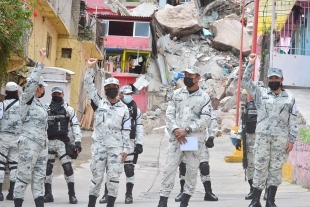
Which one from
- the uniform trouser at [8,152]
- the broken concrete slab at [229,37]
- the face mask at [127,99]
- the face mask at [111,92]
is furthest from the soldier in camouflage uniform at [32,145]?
the broken concrete slab at [229,37]

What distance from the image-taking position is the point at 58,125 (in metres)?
10.5

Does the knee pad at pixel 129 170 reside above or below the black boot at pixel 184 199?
above

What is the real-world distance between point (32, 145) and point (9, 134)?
2.44 metres

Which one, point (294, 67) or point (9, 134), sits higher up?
point (294, 67)

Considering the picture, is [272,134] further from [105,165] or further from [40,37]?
[40,37]

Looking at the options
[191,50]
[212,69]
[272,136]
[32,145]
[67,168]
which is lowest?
[67,168]

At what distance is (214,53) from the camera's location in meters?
48.6

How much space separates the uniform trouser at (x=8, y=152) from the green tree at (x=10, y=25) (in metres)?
2.25

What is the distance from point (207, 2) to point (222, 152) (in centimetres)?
4013

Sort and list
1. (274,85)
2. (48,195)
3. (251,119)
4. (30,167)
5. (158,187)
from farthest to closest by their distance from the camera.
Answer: (158,187) → (251,119) → (48,195) → (274,85) → (30,167)

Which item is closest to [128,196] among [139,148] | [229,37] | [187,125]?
[139,148]

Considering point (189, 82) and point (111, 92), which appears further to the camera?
point (111, 92)

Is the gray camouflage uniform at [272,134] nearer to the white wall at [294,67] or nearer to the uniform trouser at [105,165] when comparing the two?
the uniform trouser at [105,165]

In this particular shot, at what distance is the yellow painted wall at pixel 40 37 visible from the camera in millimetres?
21281
